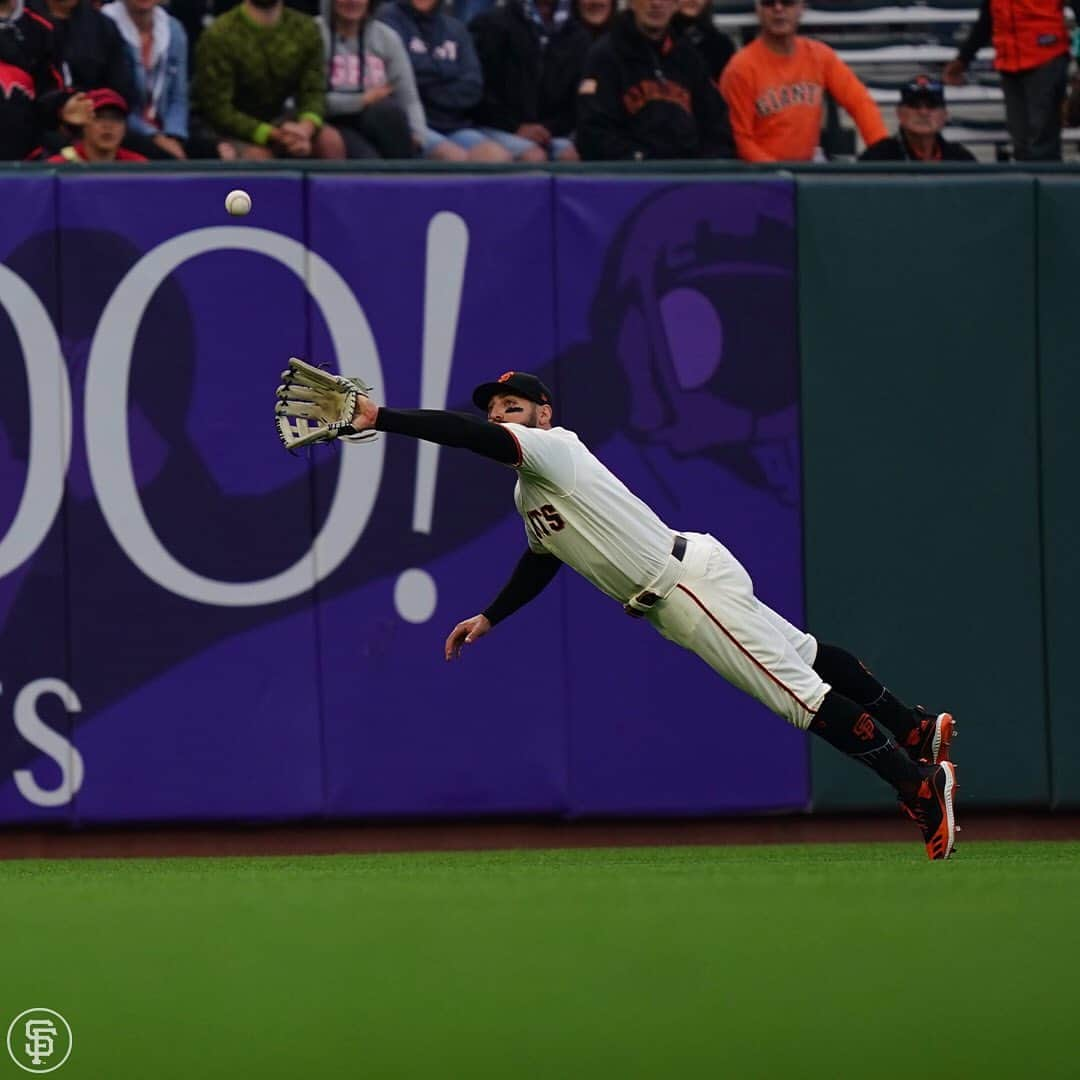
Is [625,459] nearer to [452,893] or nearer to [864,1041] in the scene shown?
[452,893]

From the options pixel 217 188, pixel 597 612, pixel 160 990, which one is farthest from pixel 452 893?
pixel 217 188

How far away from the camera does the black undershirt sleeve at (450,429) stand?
6.32m

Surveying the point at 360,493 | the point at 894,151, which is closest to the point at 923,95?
the point at 894,151

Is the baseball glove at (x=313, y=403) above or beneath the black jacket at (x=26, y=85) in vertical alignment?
beneath

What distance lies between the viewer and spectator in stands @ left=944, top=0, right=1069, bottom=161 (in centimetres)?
1098

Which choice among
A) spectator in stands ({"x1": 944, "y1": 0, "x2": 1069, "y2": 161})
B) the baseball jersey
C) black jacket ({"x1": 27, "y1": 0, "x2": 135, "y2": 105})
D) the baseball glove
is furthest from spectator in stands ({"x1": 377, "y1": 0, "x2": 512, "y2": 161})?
the baseball glove

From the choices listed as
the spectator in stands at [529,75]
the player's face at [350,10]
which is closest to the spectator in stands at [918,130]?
the spectator in stands at [529,75]

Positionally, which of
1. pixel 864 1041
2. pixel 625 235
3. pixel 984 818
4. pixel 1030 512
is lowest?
pixel 984 818

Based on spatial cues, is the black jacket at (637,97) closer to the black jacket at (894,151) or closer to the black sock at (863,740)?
the black jacket at (894,151)

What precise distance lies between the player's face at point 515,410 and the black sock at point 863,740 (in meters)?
1.52

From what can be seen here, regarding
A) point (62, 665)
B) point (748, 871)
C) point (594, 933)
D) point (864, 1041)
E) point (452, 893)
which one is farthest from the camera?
point (62, 665)

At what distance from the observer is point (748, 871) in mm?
5391

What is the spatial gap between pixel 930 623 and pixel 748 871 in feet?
15.1

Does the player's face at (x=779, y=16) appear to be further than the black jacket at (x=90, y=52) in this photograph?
Yes
